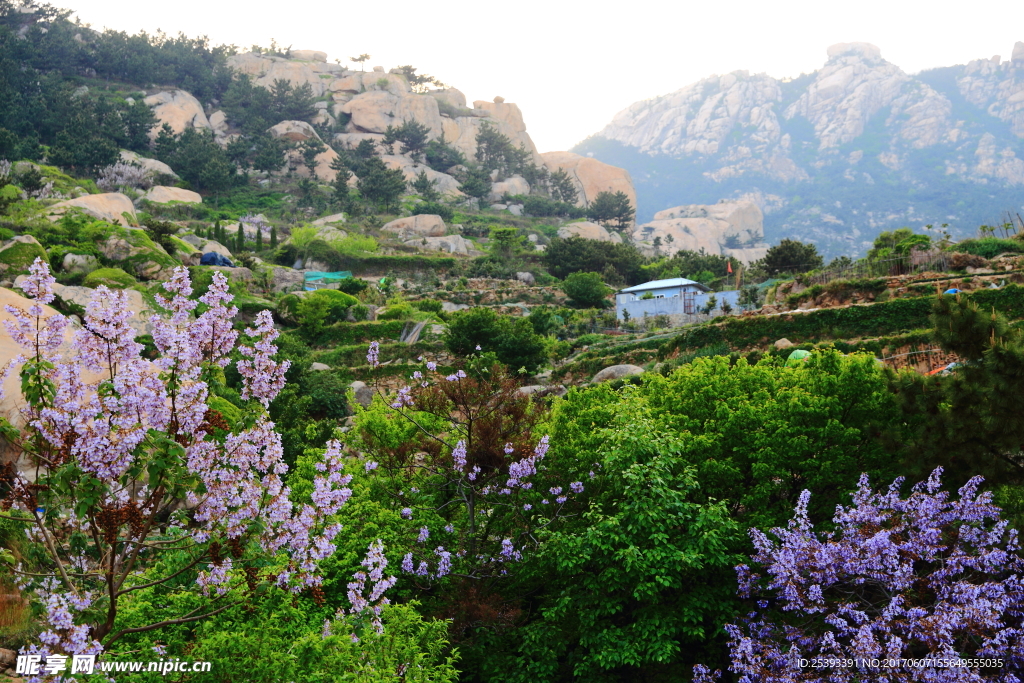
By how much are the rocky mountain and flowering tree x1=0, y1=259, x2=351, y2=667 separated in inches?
5251

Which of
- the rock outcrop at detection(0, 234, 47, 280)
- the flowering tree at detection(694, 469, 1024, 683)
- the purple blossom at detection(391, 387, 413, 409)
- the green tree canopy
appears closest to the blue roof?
the green tree canopy

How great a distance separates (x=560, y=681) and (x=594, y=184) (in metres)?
103

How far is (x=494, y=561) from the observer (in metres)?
9.62

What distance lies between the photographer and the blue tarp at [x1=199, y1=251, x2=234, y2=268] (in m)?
36.4

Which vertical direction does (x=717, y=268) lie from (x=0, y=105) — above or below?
below

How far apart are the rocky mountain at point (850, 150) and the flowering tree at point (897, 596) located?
128670 millimetres

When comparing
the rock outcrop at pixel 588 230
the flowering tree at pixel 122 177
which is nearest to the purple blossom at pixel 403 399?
the flowering tree at pixel 122 177

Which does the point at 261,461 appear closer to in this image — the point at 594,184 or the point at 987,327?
the point at 987,327

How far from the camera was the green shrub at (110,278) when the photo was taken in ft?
82.0

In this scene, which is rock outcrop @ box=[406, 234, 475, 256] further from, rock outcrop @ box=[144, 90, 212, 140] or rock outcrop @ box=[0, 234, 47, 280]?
rock outcrop @ box=[0, 234, 47, 280]

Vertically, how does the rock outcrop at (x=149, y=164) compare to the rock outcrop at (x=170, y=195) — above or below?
above

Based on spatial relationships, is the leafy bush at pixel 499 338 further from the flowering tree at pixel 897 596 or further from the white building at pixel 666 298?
the white building at pixel 666 298

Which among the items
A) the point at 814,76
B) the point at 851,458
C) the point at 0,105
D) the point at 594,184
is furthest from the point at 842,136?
the point at 851,458

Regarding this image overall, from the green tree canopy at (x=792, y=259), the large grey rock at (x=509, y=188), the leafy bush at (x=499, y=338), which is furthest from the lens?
the large grey rock at (x=509, y=188)
